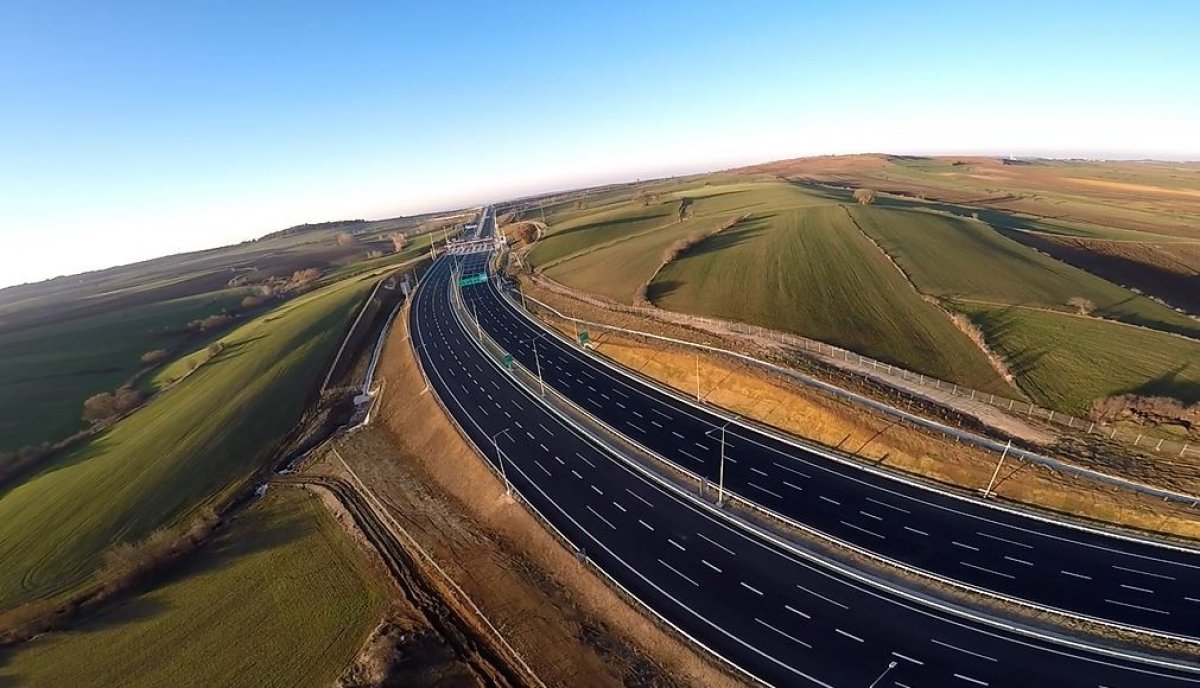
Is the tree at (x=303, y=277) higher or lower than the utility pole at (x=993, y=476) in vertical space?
higher

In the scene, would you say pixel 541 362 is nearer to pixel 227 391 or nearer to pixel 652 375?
pixel 652 375

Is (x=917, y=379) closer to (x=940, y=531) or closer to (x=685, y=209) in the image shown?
(x=940, y=531)

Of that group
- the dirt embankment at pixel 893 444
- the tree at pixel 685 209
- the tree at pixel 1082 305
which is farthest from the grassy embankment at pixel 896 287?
the tree at pixel 685 209

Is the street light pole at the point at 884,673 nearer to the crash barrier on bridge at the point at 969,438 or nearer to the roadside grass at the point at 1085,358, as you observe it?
the crash barrier on bridge at the point at 969,438

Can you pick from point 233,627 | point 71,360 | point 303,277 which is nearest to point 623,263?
point 233,627

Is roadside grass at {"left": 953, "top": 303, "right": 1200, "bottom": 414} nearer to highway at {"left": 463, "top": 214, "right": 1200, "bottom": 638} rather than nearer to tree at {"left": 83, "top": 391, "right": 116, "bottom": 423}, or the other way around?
highway at {"left": 463, "top": 214, "right": 1200, "bottom": 638}

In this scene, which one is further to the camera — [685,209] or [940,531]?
[685,209]
